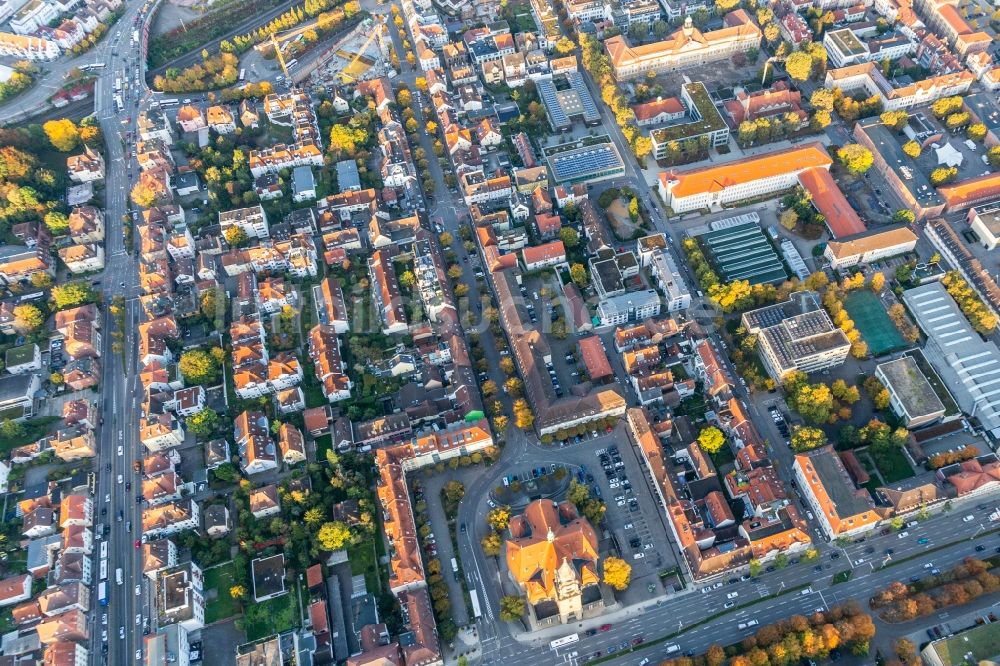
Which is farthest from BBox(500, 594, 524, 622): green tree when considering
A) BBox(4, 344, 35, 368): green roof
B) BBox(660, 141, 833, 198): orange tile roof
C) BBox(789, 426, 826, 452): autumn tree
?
BBox(4, 344, 35, 368): green roof

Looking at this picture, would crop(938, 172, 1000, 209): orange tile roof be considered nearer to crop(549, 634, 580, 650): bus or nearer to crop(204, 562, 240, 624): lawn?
crop(549, 634, 580, 650): bus

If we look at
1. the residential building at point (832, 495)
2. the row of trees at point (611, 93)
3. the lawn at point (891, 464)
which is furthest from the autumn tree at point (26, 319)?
the lawn at point (891, 464)

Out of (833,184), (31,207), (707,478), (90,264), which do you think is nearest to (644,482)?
(707,478)

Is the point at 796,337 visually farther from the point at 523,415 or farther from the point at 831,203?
the point at 523,415

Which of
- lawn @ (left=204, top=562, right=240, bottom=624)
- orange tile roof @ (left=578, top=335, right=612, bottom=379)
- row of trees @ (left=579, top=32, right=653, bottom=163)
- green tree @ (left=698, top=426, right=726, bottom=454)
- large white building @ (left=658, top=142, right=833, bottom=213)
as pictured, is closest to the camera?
lawn @ (left=204, top=562, right=240, bottom=624)

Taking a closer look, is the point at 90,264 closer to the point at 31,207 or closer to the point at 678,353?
the point at 31,207

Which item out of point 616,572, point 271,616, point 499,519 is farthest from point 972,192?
point 271,616
